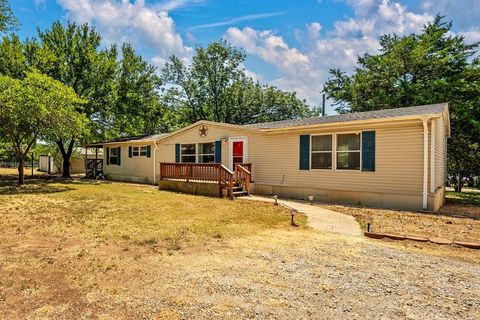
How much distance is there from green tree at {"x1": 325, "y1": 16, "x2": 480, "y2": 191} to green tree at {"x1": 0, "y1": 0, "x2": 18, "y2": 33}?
2012 centimetres

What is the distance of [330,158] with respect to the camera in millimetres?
11094

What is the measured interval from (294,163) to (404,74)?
13297 mm

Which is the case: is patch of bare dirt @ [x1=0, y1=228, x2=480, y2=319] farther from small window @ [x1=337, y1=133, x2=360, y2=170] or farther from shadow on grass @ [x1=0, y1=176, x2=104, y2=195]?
shadow on grass @ [x1=0, y1=176, x2=104, y2=195]

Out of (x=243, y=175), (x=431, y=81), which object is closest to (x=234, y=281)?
(x=243, y=175)

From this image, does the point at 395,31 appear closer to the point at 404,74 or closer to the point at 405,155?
the point at 404,74

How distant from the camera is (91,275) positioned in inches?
149

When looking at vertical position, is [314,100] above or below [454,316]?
above

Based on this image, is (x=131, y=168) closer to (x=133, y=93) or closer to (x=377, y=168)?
(x=133, y=93)

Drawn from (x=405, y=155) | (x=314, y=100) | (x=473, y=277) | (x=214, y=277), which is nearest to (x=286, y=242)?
(x=214, y=277)

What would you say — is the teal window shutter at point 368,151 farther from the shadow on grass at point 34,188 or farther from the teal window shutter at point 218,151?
the shadow on grass at point 34,188

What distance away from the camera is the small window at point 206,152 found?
1504 cm

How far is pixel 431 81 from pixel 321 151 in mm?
11701

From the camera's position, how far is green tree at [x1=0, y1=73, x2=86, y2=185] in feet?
42.3

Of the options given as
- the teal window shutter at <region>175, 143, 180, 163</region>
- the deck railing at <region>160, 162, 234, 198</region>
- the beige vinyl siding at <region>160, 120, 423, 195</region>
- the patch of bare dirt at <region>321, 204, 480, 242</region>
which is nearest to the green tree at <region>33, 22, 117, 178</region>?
the teal window shutter at <region>175, 143, 180, 163</region>
